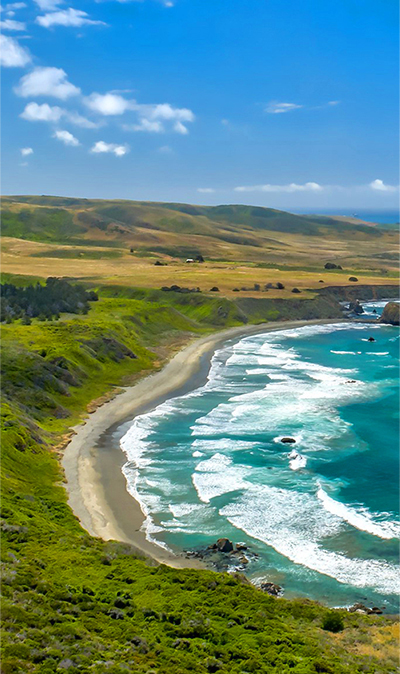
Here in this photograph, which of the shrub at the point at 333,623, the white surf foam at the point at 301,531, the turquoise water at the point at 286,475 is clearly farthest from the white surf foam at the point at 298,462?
the shrub at the point at 333,623

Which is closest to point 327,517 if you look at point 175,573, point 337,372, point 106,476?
point 175,573

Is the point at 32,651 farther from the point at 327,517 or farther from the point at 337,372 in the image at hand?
the point at 337,372

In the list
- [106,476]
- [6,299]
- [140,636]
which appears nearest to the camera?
A: [140,636]

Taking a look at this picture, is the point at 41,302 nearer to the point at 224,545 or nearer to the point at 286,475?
the point at 286,475

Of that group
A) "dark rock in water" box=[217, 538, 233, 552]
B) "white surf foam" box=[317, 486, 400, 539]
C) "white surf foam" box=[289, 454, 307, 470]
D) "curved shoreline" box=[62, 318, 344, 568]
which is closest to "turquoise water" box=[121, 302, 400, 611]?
"white surf foam" box=[317, 486, 400, 539]

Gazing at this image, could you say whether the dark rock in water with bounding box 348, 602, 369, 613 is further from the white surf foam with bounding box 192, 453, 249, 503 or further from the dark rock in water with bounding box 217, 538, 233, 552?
the white surf foam with bounding box 192, 453, 249, 503
